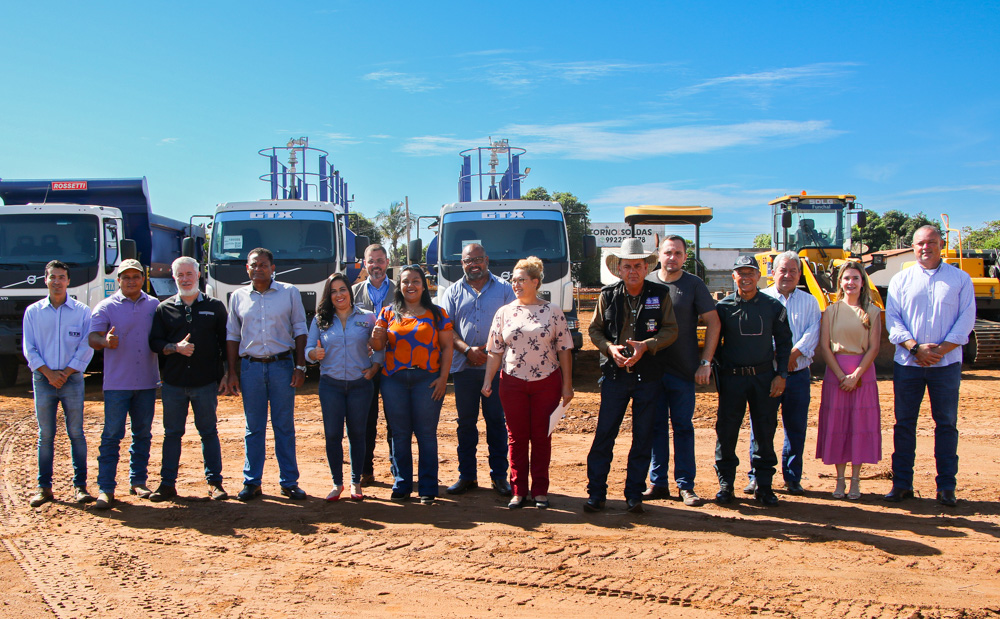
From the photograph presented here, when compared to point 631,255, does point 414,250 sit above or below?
above

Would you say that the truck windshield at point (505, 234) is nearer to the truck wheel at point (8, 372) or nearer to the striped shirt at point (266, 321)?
the striped shirt at point (266, 321)

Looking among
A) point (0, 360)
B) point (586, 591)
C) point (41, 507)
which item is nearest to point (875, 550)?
point (586, 591)

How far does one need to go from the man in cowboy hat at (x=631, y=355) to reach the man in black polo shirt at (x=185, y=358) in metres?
2.82

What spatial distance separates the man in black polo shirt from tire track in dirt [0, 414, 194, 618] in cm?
75

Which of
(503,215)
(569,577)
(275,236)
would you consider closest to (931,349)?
(569,577)

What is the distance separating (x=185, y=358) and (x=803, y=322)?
4.64m

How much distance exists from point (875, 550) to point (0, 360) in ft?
41.8

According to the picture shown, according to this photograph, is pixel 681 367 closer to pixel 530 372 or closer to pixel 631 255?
pixel 631 255

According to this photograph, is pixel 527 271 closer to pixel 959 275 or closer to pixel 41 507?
pixel 959 275

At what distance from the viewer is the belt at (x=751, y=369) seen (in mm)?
5461

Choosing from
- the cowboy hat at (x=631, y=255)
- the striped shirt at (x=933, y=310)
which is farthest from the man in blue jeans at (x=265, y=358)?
the striped shirt at (x=933, y=310)

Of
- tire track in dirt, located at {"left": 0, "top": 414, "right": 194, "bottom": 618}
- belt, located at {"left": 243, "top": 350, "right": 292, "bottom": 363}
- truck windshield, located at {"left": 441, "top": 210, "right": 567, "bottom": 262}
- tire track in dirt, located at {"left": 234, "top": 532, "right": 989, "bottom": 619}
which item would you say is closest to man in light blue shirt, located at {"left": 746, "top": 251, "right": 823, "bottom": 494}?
tire track in dirt, located at {"left": 234, "top": 532, "right": 989, "bottom": 619}

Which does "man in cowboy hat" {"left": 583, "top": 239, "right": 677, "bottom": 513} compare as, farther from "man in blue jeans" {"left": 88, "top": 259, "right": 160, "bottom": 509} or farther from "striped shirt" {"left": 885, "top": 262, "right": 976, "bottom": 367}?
"man in blue jeans" {"left": 88, "top": 259, "right": 160, "bottom": 509}

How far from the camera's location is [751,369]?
5461mm
